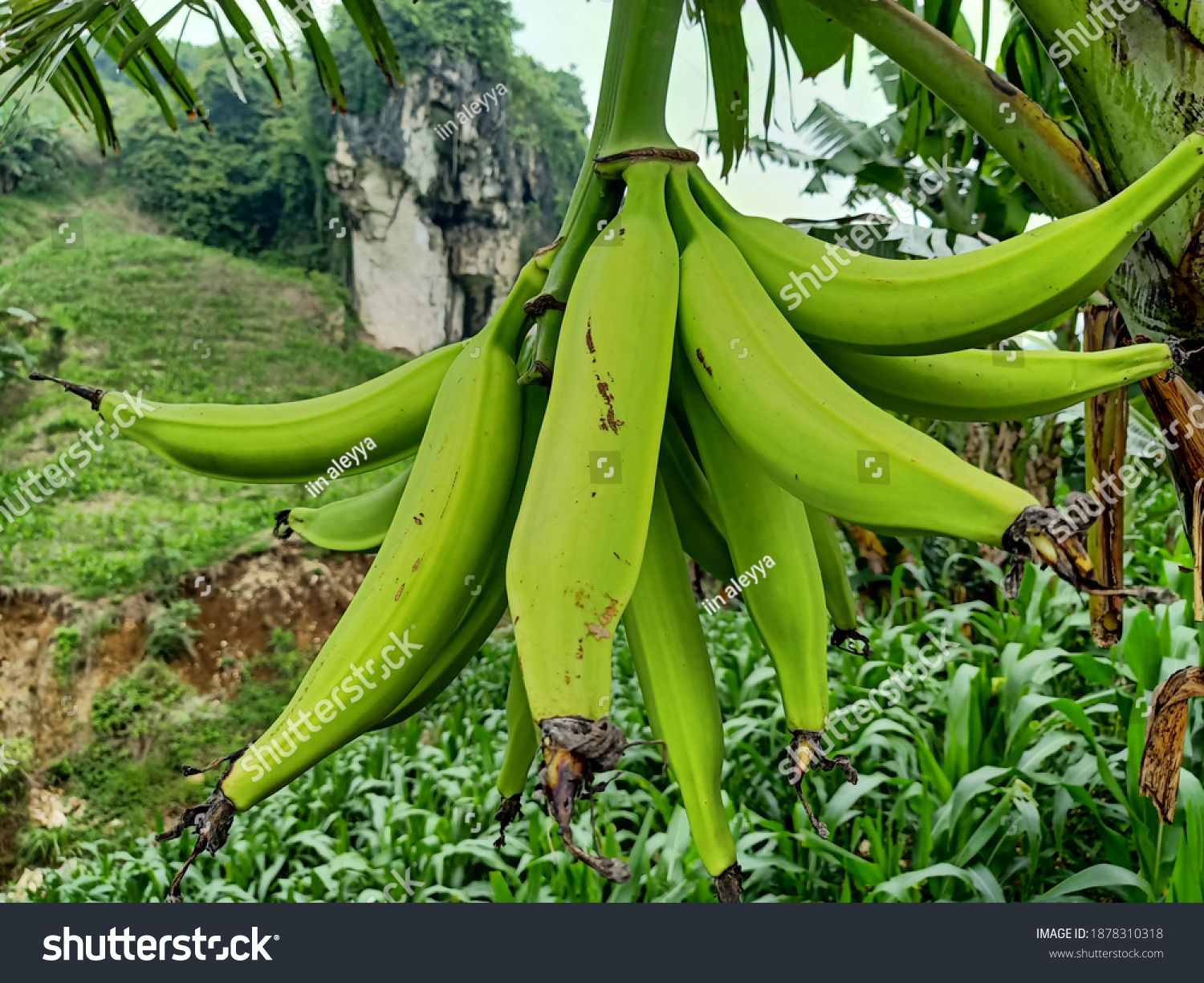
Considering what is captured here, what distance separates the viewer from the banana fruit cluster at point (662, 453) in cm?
25

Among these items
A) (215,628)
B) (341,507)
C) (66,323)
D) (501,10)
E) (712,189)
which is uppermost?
(501,10)

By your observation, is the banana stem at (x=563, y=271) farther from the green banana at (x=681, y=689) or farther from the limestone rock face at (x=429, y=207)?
the limestone rock face at (x=429, y=207)

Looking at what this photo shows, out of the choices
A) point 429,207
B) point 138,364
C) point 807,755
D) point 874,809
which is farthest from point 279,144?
point 807,755

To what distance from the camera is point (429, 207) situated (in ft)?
22.6

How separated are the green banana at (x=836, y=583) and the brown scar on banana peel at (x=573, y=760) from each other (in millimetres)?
216

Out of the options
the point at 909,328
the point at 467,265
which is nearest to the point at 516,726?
the point at 909,328

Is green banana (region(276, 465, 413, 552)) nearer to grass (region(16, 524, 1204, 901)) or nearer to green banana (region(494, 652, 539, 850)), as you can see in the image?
green banana (region(494, 652, 539, 850))

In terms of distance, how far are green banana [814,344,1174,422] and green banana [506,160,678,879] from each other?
0.09 meters

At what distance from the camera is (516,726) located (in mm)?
400

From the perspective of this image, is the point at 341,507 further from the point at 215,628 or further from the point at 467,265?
the point at 467,265

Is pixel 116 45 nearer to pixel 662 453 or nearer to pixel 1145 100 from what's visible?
pixel 662 453

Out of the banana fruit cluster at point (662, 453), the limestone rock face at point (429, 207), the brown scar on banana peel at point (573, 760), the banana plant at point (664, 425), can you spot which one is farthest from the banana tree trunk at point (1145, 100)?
the limestone rock face at point (429, 207)

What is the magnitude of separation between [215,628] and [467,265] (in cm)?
391

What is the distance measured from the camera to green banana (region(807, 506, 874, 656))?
1.35 feet
